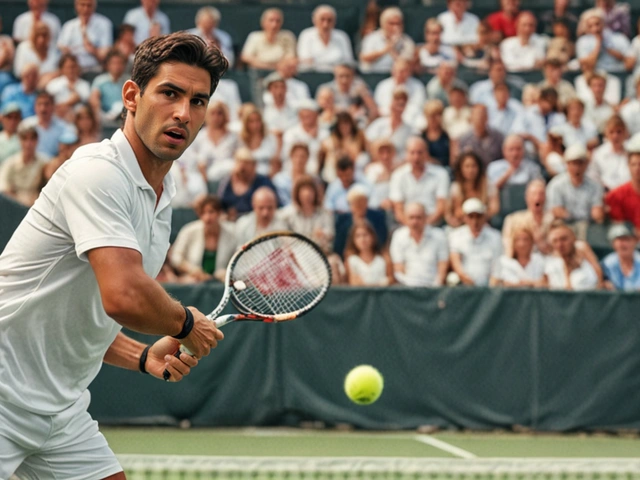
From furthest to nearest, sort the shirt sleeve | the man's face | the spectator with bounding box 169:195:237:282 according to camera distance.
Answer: the spectator with bounding box 169:195:237:282 < the man's face < the shirt sleeve

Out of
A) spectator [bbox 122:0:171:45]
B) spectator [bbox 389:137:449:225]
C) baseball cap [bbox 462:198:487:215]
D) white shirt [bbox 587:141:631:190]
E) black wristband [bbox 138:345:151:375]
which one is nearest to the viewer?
black wristband [bbox 138:345:151:375]

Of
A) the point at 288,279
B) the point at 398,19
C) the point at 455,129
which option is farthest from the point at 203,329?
the point at 398,19

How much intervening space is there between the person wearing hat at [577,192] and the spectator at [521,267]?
1286 millimetres

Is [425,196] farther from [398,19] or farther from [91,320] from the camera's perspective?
[91,320]

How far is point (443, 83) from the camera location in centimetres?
1216

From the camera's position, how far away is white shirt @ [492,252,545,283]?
9445 mm

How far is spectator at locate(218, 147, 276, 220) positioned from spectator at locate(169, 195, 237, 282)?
1.92 ft

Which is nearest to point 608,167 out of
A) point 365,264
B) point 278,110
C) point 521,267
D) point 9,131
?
point 521,267

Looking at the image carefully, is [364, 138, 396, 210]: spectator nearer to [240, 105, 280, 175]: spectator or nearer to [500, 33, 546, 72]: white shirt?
[240, 105, 280, 175]: spectator

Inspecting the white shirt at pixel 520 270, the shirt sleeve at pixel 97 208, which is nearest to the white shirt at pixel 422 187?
the white shirt at pixel 520 270

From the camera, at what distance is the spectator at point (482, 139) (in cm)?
1123

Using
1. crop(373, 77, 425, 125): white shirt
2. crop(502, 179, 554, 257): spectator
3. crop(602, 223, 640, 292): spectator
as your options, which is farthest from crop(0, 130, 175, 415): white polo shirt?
crop(373, 77, 425, 125): white shirt

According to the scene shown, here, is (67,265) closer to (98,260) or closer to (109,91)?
(98,260)

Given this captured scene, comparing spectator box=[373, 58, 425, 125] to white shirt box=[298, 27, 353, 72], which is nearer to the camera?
spectator box=[373, 58, 425, 125]
